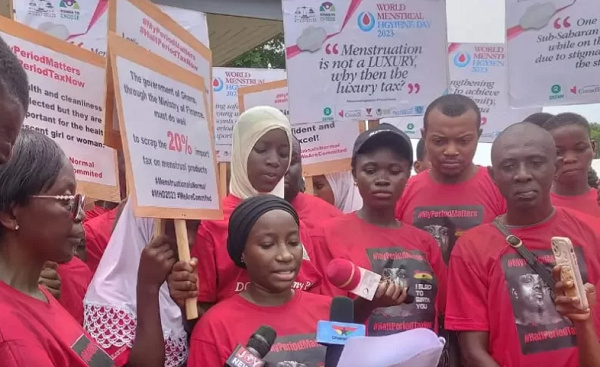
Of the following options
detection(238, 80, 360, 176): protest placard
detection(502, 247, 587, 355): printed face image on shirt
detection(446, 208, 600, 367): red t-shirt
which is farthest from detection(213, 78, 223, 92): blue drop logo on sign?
detection(502, 247, 587, 355): printed face image on shirt

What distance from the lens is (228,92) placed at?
23.0ft

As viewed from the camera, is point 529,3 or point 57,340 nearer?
point 57,340

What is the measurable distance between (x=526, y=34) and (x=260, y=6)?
3.92 meters

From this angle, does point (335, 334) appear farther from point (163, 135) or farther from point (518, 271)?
point (518, 271)

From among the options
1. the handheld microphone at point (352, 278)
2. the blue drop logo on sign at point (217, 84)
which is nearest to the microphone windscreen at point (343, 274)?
the handheld microphone at point (352, 278)

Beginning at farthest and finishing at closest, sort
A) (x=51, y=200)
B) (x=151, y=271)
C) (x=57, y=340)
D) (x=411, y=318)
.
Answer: (x=411, y=318) < (x=151, y=271) < (x=51, y=200) < (x=57, y=340)

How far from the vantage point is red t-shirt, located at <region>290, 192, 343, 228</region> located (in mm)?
4414

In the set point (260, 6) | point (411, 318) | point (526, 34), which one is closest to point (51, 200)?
point (411, 318)

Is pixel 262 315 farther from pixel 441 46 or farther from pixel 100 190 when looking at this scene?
pixel 441 46

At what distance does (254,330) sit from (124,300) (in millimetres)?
573

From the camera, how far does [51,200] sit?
2.34m

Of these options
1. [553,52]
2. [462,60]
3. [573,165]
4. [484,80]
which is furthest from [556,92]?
[462,60]

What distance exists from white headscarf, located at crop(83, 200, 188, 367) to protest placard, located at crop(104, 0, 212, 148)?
15.6 inches

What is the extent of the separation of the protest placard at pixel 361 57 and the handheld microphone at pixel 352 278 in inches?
95.9
